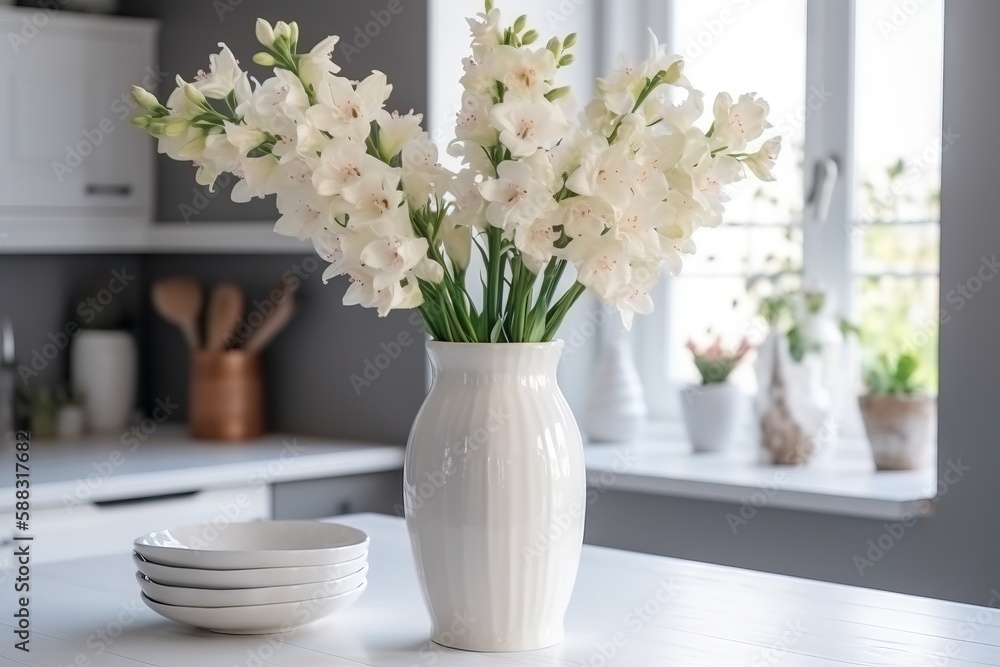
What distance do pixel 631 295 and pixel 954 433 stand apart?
1.34 metres

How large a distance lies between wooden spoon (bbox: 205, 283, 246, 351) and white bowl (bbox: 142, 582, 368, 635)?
1895mm

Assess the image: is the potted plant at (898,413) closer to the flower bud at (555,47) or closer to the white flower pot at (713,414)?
the white flower pot at (713,414)

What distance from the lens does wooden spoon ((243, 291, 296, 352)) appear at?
3209 mm

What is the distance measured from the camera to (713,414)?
3004 millimetres

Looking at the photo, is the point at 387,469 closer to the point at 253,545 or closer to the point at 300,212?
the point at 253,545

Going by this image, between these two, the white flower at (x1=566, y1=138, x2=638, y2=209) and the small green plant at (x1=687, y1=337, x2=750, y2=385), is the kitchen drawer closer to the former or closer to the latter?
the small green plant at (x1=687, y1=337, x2=750, y2=385)

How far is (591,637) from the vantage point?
1.42 m

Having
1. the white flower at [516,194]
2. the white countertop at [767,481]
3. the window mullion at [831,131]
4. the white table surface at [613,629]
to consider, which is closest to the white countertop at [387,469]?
the white countertop at [767,481]

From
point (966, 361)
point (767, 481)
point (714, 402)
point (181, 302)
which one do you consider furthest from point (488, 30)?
point (181, 302)

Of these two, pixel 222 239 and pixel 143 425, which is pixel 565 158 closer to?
pixel 222 239

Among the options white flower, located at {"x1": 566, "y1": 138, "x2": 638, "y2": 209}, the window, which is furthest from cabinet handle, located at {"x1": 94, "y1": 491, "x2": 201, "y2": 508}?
Result: white flower, located at {"x1": 566, "y1": 138, "x2": 638, "y2": 209}

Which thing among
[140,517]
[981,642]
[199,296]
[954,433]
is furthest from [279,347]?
[981,642]

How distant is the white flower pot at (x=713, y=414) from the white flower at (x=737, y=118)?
1.75m

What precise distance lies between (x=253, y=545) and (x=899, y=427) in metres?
1.56
